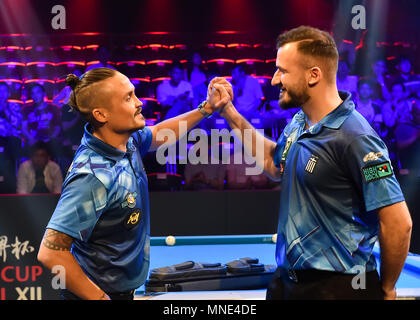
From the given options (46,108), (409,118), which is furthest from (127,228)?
(409,118)

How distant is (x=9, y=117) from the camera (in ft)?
21.1

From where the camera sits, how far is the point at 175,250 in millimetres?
3105

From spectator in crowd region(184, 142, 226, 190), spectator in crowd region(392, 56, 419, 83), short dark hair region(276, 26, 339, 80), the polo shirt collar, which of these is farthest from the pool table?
spectator in crowd region(392, 56, 419, 83)

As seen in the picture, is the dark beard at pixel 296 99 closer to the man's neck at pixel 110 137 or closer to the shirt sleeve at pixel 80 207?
the man's neck at pixel 110 137

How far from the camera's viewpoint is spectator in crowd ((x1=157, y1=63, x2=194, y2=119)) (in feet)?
21.4

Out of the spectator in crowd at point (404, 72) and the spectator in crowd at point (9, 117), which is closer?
the spectator in crowd at point (9, 117)

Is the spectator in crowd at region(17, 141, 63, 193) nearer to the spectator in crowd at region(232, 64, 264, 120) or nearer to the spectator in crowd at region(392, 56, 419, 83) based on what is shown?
the spectator in crowd at region(232, 64, 264, 120)

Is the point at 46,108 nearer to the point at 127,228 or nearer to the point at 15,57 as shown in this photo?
the point at 15,57

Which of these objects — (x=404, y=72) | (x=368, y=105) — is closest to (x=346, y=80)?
(x=368, y=105)

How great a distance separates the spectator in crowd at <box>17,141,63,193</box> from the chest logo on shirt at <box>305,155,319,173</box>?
190 inches

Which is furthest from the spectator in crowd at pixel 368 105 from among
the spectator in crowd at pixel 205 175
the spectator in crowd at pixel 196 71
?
the spectator in crowd at pixel 196 71

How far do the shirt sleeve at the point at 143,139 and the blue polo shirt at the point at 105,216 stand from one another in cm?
27

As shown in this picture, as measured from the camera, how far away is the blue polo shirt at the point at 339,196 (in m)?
1.63

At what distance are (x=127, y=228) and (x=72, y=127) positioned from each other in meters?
4.76
